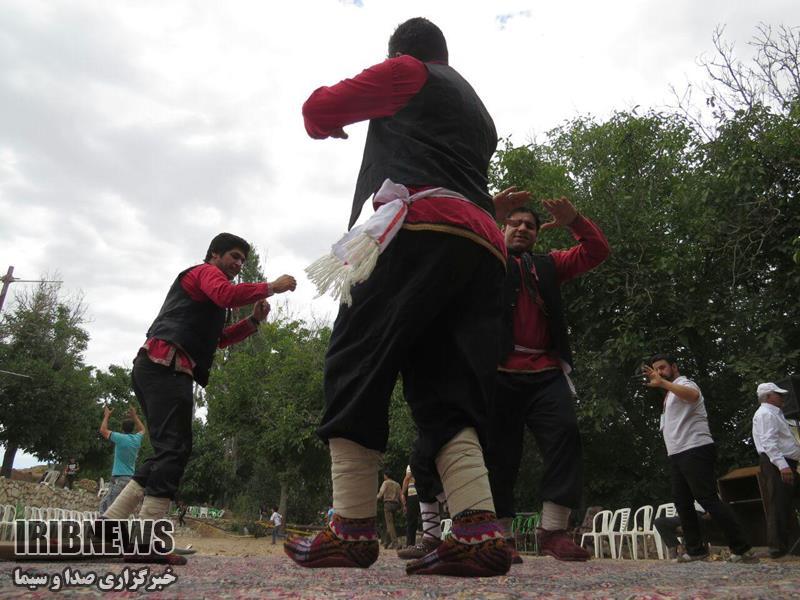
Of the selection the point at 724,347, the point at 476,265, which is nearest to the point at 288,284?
the point at 476,265

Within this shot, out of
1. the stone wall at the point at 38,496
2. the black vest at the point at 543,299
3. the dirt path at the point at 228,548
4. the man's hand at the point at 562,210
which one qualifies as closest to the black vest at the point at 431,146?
the man's hand at the point at 562,210

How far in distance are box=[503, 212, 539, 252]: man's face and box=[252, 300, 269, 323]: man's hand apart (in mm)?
1579

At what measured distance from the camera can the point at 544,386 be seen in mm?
3613

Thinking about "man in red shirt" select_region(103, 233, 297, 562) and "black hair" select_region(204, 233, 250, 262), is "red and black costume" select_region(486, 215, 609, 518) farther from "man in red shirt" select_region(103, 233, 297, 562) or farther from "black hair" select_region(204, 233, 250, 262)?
"black hair" select_region(204, 233, 250, 262)

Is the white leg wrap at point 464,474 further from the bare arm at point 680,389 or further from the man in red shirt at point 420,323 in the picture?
the bare arm at point 680,389

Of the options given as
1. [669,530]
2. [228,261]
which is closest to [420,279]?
[228,261]

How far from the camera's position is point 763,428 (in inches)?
275

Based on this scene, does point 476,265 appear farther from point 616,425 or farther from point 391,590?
point 616,425

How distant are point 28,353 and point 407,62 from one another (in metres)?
34.2

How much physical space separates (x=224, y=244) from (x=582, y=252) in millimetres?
2287

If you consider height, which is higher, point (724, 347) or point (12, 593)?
point (724, 347)

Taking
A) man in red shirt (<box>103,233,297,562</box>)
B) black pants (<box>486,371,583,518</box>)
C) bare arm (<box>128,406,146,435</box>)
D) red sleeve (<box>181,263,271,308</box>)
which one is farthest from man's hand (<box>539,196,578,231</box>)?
bare arm (<box>128,406,146,435</box>)

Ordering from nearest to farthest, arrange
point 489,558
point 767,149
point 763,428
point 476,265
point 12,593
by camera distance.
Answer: point 12,593 → point 489,558 → point 476,265 → point 763,428 → point 767,149

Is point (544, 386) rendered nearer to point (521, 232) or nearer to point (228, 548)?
point (521, 232)
